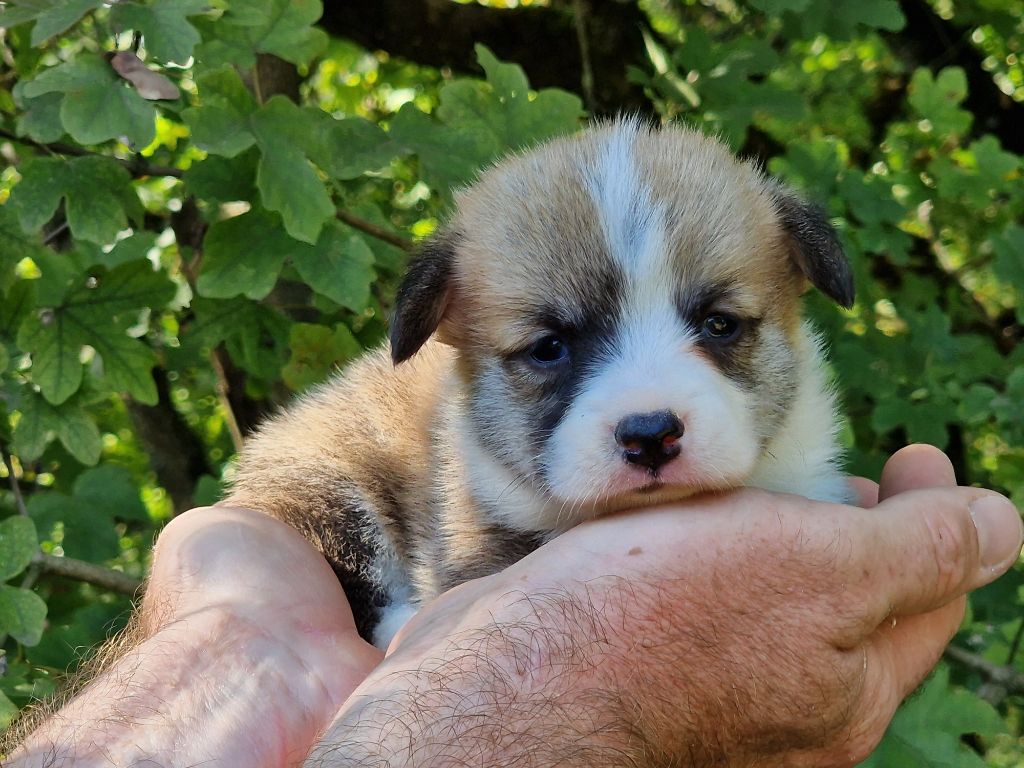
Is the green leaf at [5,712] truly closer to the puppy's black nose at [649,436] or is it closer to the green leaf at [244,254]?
the green leaf at [244,254]

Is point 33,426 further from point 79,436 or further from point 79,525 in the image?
point 79,525

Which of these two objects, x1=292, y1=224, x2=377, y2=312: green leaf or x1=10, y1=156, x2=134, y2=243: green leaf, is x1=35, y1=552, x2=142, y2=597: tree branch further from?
x1=292, y1=224, x2=377, y2=312: green leaf

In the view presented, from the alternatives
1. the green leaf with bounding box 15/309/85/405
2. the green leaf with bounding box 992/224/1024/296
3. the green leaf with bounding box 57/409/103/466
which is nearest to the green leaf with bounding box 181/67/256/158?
the green leaf with bounding box 15/309/85/405

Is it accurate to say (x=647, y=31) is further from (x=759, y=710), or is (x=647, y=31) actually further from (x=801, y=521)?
(x=759, y=710)

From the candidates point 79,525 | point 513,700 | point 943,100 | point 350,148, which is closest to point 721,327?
point 513,700

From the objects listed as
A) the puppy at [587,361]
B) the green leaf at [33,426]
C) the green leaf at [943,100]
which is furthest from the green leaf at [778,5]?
the green leaf at [33,426]
